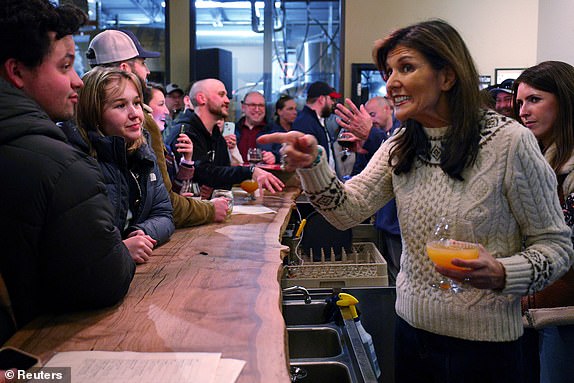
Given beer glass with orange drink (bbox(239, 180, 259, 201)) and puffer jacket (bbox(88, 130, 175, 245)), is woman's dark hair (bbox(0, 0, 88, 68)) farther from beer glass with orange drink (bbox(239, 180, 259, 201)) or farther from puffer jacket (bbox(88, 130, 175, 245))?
beer glass with orange drink (bbox(239, 180, 259, 201))

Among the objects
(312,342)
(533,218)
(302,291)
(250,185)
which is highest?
(533,218)

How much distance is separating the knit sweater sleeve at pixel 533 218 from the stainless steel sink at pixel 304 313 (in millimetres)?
1031

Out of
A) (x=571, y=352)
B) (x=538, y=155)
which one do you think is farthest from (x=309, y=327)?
(x=538, y=155)

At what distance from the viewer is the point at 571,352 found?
89.0 inches

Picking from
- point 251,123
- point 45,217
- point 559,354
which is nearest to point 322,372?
point 559,354

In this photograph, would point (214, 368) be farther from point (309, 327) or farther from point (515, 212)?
point (309, 327)

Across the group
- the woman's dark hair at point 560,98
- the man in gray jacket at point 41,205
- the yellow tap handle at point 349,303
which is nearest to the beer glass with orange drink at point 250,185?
the yellow tap handle at point 349,303

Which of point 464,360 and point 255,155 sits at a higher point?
point 255,155

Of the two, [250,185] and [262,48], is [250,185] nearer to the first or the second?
[250,185]

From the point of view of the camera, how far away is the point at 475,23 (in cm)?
757

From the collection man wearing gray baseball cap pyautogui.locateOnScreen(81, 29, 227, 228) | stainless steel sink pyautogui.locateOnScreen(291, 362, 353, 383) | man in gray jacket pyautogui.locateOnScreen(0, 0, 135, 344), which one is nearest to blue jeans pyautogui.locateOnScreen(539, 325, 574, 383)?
stainless steel sink pyautogui.locateOnScreen(291, 362, 353, 383)

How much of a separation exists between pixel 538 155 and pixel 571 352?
1.01m

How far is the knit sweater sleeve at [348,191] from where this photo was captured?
71.4 inches

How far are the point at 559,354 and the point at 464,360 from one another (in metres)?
0.79
